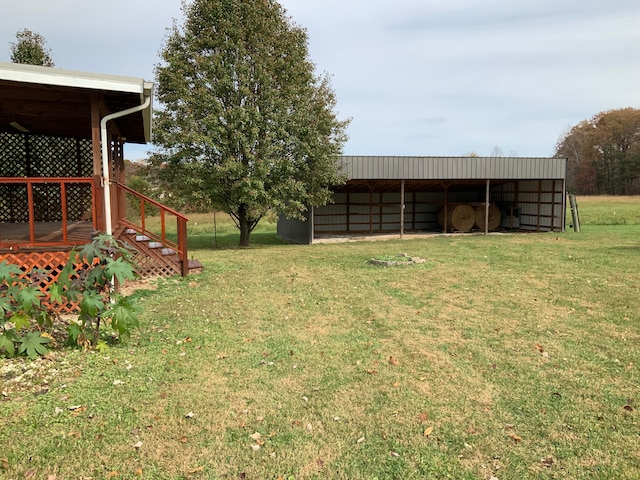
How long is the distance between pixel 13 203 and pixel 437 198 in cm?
2017

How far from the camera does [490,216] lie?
22.6 meters

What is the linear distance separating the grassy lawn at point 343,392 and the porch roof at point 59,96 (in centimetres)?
319

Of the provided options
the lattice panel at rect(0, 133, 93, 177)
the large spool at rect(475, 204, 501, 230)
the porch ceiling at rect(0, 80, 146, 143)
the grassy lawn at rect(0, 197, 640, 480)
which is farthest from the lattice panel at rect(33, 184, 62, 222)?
the large spool at rect(475, 204, 501, 230)

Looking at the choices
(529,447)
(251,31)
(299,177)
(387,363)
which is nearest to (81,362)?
(387,363)

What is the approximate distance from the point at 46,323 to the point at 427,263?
28.6 feet

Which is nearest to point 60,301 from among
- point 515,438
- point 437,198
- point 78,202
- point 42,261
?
point 42,261

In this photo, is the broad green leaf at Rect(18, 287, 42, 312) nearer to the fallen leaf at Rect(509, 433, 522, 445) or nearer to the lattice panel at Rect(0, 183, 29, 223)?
the fallen leaf at Rect(509, 433, 522, 445)

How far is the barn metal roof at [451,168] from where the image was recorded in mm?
18391

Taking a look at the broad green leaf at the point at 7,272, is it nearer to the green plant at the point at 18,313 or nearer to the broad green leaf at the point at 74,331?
the green plant at the point at 18,313

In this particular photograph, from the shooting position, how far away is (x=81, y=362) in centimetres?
449

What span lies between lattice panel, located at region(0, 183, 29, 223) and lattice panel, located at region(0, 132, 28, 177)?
0.32m

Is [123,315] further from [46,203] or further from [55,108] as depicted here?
[46,203]

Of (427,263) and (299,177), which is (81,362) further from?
(299,177)

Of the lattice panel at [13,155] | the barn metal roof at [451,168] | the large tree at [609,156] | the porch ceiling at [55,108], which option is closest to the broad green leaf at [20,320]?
the porch ceiling at [55,108]
